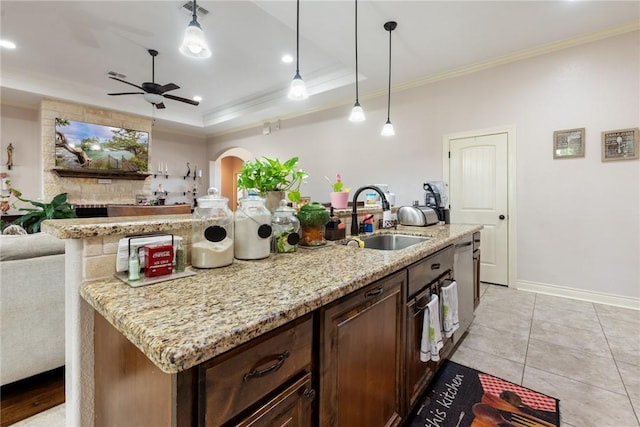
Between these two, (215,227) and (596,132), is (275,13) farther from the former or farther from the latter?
(596,132)

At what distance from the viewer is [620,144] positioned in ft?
9.32

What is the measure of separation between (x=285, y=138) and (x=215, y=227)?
511 centimetres

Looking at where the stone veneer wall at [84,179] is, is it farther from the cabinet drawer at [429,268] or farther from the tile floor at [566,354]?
the cabinet drawer at [429,268]

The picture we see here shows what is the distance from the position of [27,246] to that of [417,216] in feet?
8.83

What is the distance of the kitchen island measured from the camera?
522mm

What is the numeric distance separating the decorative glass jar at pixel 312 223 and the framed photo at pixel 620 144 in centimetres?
337

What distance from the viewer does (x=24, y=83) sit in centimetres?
445

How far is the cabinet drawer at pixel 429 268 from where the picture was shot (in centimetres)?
131

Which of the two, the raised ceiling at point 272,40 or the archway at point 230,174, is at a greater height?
the raised ceiling at point 272,40

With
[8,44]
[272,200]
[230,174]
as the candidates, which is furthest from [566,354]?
[230,174]

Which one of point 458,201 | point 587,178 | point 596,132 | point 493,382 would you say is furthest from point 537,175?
point 493,382

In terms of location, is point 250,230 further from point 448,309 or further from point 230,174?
point 230,174

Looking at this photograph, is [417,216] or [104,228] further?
[417,216]

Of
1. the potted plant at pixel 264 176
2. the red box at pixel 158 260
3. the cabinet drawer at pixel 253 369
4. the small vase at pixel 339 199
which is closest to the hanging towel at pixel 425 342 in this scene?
the cabinet drawer at pixel 253 369
